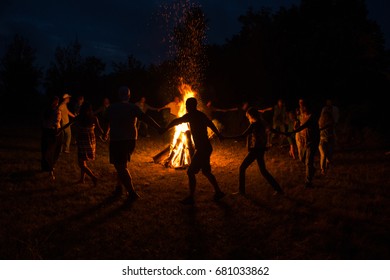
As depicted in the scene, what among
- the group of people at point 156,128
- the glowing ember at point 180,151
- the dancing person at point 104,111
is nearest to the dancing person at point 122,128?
the group of people at point 156,128

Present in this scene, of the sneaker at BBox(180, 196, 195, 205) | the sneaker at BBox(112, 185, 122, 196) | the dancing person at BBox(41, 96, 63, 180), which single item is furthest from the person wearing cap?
the sneaker at BBox(180, 196, 195, 205)

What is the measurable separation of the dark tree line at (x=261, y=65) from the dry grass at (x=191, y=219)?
13.0 m

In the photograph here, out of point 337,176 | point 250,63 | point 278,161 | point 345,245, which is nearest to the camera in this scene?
point 345,245

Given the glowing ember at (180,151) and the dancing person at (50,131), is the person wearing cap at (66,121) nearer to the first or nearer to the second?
the dancing person at (50,131)

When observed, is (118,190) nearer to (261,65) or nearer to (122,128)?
(122,128)

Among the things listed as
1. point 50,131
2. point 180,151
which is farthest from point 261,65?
point 50,131

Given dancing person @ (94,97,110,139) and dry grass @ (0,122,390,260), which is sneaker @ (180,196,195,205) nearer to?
dry grass @ (0,122,390,260)

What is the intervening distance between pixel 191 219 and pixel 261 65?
20.6 metres

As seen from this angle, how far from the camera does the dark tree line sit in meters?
21.7

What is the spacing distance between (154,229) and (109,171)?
4.81m

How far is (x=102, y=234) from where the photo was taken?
19.0ft

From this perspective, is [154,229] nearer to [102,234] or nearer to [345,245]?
[102,234]

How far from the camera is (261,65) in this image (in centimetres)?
2545

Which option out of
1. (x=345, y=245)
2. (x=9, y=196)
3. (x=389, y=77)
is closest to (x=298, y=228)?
(x=345, y=245)
